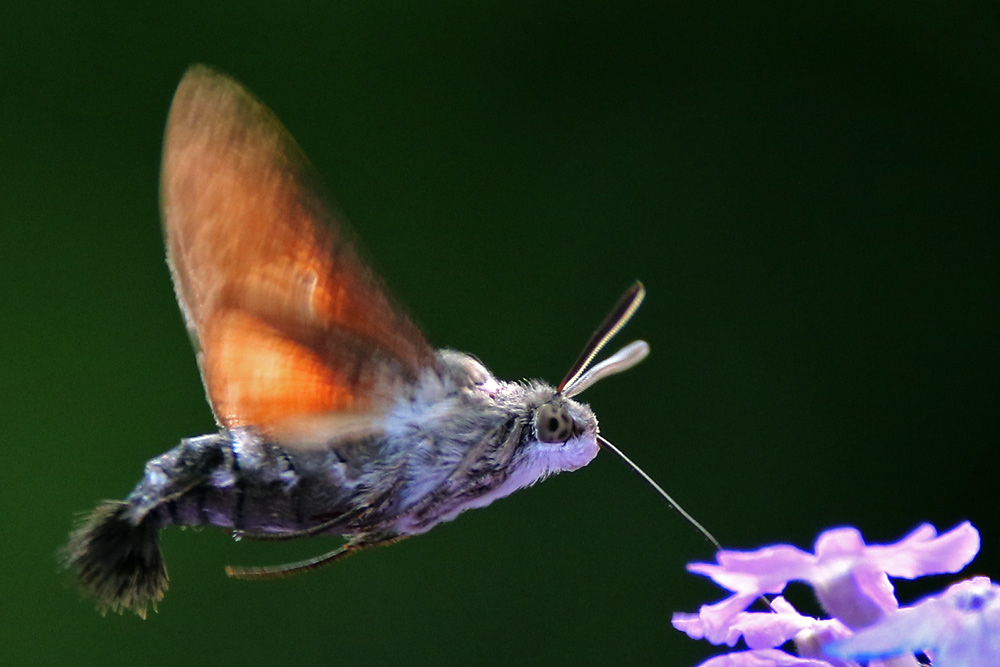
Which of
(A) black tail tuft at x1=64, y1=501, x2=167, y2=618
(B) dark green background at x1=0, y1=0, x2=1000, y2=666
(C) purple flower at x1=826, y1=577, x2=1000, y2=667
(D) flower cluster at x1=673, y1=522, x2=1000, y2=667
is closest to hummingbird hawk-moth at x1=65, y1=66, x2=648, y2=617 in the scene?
(A) black tail tuft at x1=64, y1=501, x2=167, y2=618

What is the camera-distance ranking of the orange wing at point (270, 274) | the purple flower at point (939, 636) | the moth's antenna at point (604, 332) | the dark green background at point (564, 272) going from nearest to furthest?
the purple flower at point (939, 636)
the orange wing at point (270, 274)
the moth's antenna at point (604, 332)
the dark green background at point (564, 272)

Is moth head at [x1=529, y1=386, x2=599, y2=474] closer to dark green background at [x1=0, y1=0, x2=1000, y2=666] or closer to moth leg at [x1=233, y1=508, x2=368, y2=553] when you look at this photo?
moth leg at [x1=233, y1=508, x2=368, y2=553]

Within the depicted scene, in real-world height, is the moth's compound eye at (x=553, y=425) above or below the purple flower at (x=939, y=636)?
above

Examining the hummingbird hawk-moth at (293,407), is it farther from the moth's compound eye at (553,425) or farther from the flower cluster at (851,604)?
the flower cluster at (851,604)

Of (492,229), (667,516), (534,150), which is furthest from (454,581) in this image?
(534,150)

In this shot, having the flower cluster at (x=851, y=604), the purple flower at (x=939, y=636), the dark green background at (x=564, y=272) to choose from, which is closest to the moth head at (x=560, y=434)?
the flower cluster at (x=851, y=604)

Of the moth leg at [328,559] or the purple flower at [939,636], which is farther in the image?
the moth leg at [328,559]

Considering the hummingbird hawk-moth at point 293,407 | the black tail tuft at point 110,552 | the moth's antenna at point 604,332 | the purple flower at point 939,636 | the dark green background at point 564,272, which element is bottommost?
the black tail tuft at point 110,552
